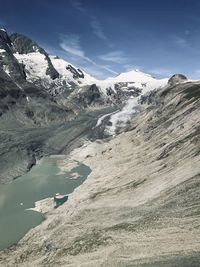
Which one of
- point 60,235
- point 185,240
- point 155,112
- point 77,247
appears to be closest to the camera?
point 185,240

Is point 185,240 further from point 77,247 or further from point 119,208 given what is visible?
point 119,208

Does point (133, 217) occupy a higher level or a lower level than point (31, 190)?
lower

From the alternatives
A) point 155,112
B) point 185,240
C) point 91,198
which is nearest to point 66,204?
point 91,198

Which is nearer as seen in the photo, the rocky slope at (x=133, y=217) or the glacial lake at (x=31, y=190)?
the rocky slope at (x=133, y=217)

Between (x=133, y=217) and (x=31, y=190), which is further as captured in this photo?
(x=31, y=190)
